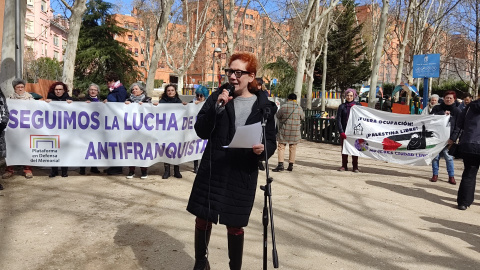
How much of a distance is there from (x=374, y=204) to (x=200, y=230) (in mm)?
3904

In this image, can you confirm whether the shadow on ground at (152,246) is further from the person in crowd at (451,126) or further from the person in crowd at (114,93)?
the person in crowd at (451,126)

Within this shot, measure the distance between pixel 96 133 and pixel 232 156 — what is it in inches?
203

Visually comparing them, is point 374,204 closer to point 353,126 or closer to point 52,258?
point 353,126

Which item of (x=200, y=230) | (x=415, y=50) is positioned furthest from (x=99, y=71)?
(x=200, y=230)

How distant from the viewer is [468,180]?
246 inches

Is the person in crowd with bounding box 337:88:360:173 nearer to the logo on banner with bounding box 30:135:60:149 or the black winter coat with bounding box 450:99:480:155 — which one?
the black winter coat with bounding box 450:99:480:155

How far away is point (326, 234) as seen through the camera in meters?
4.88

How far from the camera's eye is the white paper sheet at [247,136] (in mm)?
2996

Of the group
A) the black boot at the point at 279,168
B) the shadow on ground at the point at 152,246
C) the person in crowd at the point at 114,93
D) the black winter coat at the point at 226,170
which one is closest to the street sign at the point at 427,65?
the black boot at the point at 279,168

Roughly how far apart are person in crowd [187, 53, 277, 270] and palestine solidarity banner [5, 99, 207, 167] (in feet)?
15.3

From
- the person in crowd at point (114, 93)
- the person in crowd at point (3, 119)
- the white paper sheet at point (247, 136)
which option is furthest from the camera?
the person in crowd at point (114, 93)

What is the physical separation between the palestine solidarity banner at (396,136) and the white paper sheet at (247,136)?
21.8ft

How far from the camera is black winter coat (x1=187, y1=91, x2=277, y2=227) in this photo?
3.16m

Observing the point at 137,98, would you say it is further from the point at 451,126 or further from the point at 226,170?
the point at 451,126
